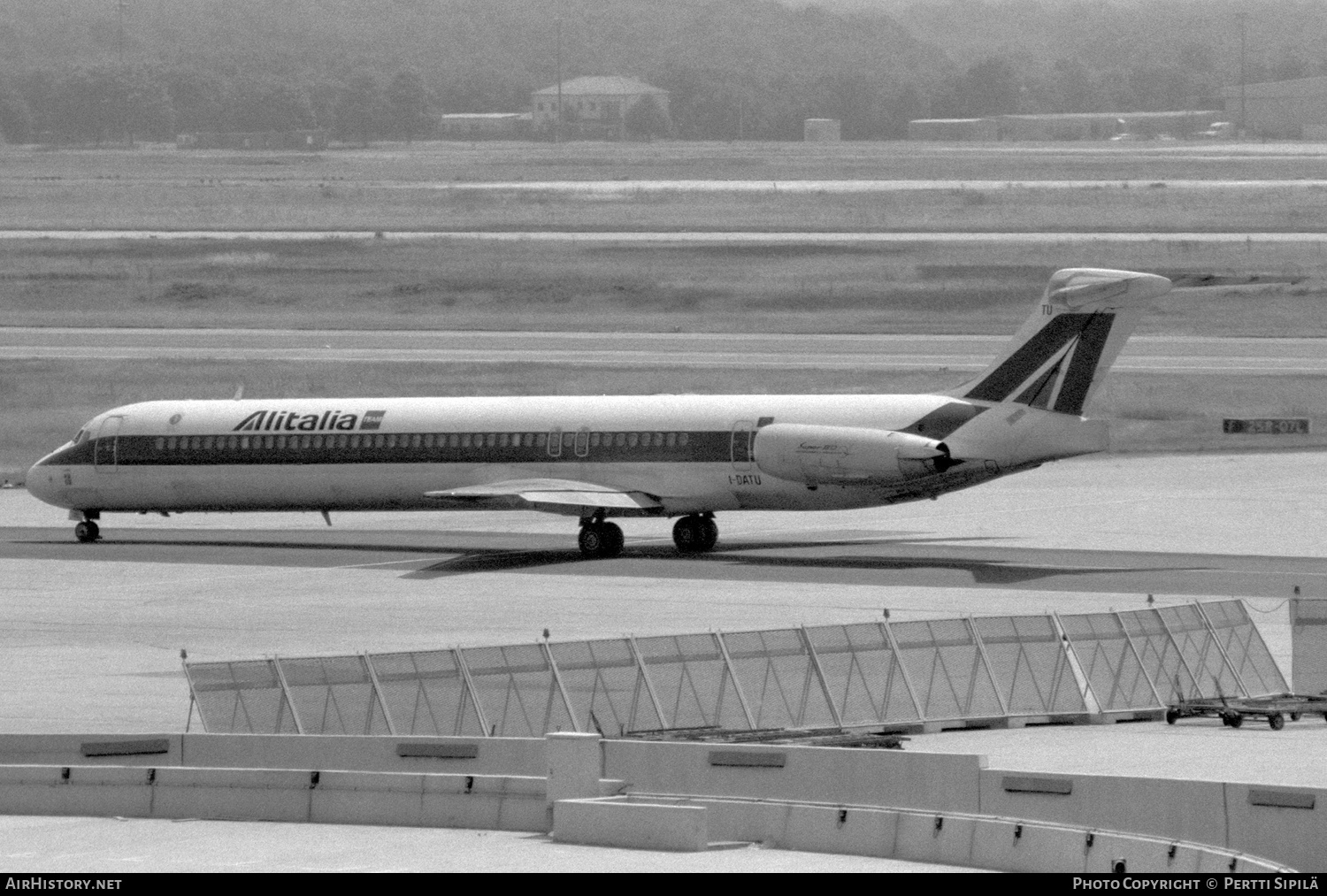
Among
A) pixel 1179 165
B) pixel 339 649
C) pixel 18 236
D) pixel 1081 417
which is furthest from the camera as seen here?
pixel 1179 165

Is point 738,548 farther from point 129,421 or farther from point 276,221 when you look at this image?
point 276,221

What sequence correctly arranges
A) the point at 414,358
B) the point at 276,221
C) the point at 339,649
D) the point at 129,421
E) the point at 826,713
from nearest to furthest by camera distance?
the point at 826,713
the point at 339,649
the point at 129,421
the point at 414,358
the point at 276,221

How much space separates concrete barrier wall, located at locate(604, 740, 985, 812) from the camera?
18.3 metres

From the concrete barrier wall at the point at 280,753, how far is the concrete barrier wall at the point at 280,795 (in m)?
1.67

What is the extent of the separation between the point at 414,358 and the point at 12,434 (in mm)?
14458

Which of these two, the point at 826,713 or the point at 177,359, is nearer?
the point at 826,713

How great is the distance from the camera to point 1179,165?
16862cm

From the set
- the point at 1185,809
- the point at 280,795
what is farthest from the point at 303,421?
the point at 1185,809

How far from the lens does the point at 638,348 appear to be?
7688 centimetres

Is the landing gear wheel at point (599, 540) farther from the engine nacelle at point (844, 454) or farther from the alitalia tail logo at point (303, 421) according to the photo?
the alitalia tail logo at point (303, 421)

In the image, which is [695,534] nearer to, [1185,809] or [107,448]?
[107,448]

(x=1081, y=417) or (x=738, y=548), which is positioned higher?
(x=1081, y=417)

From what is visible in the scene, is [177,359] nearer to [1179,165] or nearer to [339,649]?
[339,649]

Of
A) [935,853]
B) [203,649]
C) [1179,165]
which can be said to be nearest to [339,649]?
[203,649]
